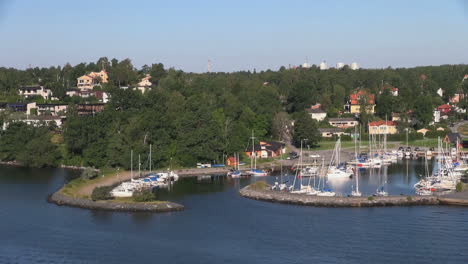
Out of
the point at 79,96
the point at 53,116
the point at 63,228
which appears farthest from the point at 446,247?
the point at 79,96

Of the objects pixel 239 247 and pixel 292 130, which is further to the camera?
pixel 292 130

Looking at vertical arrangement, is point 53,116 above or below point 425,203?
above

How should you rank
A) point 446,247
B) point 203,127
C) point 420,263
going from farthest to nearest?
1. point 203,127
2. point 446,247
3. point 420,263

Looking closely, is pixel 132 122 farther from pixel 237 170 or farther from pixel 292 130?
pixel 292 130

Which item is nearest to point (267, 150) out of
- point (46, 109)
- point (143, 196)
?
point (143, 196)

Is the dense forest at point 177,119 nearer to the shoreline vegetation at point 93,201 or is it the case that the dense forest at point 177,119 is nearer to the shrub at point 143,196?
the shoreline vegetation at point 93,201

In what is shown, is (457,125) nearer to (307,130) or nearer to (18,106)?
(307,130)
